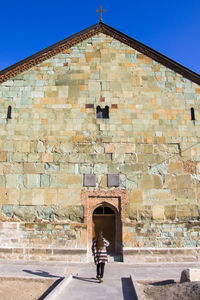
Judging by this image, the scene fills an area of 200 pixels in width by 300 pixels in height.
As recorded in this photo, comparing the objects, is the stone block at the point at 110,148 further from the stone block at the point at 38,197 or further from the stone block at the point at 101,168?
the stone block at the point at 38,197

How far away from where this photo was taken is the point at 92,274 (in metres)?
7.53

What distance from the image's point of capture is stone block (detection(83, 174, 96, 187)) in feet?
30.5

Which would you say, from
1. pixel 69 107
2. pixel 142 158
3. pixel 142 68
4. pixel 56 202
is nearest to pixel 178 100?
pixel 142 68

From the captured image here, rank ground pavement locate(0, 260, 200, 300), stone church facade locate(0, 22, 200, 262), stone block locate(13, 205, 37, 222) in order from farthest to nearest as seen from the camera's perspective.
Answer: stone block locate(13, 205, 37, 222) → stone church facade locate(0, 22, 200, 262) → ground pavement locate(0, 260, 200, 300)

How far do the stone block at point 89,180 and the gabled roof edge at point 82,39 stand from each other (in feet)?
15.6

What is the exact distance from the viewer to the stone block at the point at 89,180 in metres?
9.30

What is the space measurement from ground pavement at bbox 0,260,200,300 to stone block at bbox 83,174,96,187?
2.57 meters

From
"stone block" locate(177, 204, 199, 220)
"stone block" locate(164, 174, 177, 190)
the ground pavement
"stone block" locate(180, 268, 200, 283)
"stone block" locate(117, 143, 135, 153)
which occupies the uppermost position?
"stone block" locate(117, 143, 135, 153)

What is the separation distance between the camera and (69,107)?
9.84 meters

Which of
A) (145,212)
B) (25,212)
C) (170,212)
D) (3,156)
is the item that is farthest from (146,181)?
(3,156)

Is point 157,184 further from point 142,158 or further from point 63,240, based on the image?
point 63,240

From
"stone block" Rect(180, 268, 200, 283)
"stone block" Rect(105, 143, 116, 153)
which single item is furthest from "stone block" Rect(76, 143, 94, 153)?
"stone block" Rect(180, 268, 200, 283)

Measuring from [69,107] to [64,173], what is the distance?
2.43m

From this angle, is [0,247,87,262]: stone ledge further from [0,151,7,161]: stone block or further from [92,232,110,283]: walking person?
[0,151,7,161]: stone block
